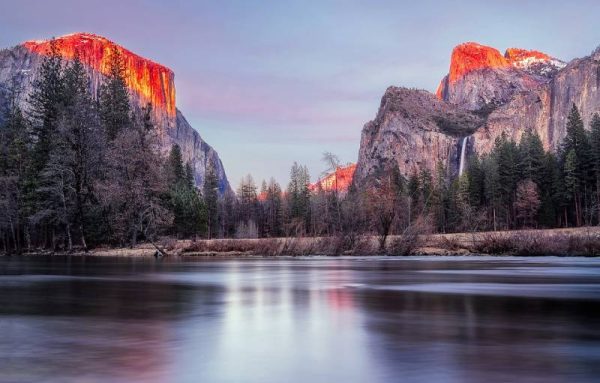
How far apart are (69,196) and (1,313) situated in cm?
5332

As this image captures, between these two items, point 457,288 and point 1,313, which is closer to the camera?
point 1,313

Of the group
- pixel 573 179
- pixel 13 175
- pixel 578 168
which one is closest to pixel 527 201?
pixel 573 179

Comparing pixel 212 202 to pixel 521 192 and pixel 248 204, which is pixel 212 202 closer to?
pixel 248 204

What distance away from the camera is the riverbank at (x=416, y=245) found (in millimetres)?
38688

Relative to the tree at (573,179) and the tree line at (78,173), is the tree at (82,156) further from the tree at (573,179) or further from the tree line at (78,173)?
the tree at (573,179)

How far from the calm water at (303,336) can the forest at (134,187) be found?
3162 centimetres

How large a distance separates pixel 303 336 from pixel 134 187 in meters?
49.1

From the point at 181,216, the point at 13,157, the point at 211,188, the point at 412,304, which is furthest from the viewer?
the point at 211,188

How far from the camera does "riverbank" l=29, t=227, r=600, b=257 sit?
38688mm

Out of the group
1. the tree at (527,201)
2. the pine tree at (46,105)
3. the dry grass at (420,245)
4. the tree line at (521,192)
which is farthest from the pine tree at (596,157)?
the pine tree at (46,105)

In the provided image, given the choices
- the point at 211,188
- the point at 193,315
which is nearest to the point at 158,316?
the point at 193,315

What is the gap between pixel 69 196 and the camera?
60781mm

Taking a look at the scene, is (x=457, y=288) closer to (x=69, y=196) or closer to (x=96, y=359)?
(x=96, y=359)

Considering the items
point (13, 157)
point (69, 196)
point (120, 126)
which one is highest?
point (120, 126)
